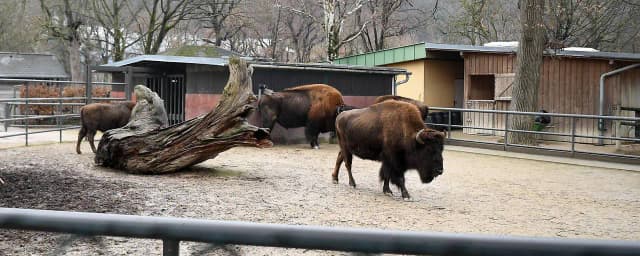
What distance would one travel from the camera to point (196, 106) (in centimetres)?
1891

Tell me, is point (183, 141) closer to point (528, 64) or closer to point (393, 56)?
point (528, 64)

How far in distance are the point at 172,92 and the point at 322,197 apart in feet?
39.7

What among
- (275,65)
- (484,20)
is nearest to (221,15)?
(484,20)

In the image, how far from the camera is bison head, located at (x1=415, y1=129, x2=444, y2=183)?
31.1ft

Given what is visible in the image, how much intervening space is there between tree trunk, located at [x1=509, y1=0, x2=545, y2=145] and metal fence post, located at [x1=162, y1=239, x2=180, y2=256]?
57.8 feet

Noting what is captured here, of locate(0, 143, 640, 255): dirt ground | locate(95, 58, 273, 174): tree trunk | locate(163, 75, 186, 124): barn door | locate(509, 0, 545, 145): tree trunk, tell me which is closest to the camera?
locate(0, 143, 640, 255): dirt ground

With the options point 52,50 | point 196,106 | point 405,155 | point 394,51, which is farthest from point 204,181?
point 52,50

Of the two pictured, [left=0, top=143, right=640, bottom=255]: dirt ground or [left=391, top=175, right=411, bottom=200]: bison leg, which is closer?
[left=0, top=143, right=640, bottom=255]: dirt ground

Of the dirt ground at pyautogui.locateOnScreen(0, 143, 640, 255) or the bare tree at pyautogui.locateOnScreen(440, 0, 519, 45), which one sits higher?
the bare tree at pyautogui.locateOnScreen(440, 0, 519, 45)

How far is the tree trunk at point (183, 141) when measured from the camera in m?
11.2

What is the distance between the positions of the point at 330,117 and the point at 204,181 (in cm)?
713

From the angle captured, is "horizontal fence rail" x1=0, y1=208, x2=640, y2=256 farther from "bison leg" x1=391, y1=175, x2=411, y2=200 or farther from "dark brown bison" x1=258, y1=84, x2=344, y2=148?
"dark brown bison" x1=258, y1=84, x2=344, y2=148

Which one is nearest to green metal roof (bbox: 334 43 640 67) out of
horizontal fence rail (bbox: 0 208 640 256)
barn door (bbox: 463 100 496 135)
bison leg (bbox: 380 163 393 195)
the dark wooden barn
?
barn door (bbox: 463 100 496 135)

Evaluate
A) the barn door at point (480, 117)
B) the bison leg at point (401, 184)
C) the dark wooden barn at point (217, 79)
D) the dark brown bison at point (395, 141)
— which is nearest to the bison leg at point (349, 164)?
the dark brown bison at point (395, 141)
